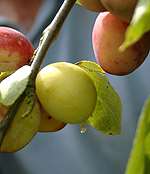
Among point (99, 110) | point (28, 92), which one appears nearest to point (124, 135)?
point (99, 110)

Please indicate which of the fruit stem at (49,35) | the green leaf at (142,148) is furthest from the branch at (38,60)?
the green leaf at (142,148)

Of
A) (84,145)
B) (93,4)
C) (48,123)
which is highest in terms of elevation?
(93,4)

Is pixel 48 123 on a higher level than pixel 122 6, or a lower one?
lower

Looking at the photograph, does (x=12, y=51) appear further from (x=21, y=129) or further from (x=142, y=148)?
(x=142, y=148)

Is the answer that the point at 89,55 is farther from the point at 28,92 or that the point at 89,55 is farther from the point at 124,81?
the point at 28,92

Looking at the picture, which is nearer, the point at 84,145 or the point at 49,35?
the point at 49,35

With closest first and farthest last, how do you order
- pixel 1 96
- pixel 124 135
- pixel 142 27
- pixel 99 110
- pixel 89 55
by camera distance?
Answer: pixel 142 27
pixel 1 96
pixel 99 110
pixel 124 135
pixel 89 55

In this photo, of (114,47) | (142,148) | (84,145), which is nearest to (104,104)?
(114,47)
